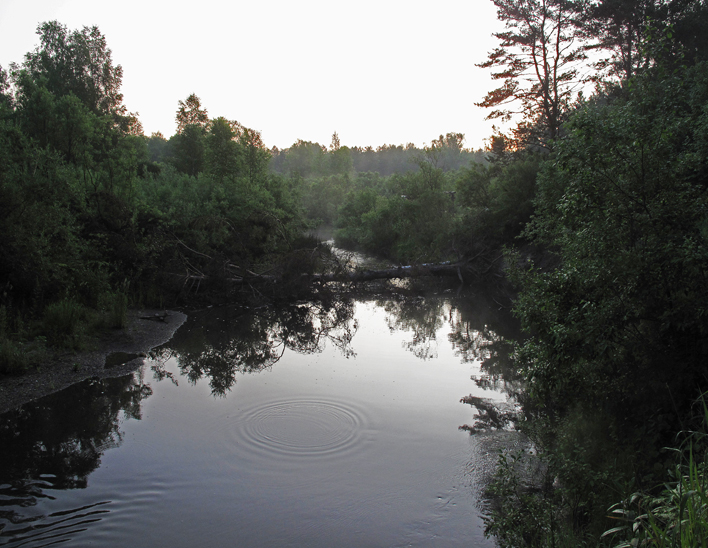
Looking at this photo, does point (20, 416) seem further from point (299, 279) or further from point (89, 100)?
point (89, 100)

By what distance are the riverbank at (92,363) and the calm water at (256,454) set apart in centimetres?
36

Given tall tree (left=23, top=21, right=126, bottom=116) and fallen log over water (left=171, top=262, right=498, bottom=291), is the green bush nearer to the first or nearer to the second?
fallen log over water (left=171, top=262, right=498, bottom=291)

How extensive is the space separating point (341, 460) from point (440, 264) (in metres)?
18.5

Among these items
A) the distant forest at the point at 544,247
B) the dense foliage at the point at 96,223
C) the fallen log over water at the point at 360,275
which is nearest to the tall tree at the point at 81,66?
the distant forest at the point at 544,247

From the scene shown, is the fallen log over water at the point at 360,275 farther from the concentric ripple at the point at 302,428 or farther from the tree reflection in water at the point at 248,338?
the concentric ripple at the point at 302,428

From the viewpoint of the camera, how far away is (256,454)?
6945 millimetres

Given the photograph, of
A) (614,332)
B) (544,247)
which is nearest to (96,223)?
(614,332)

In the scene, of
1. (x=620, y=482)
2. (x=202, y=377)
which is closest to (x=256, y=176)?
(x=202, y=377)

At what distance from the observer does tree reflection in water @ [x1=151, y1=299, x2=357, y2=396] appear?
1116cm

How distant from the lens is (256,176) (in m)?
29.4

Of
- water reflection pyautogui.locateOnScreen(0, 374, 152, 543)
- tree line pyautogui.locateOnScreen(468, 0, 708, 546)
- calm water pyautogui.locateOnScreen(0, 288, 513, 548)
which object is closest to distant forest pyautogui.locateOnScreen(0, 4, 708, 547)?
tree line pyautogui.locateOnScreen(468, 0, 708, 546)

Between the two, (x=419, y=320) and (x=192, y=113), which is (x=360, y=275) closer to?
A: (x=419, y=320)

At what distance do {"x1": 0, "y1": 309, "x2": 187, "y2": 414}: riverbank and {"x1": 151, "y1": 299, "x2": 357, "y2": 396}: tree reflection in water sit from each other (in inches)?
19.7

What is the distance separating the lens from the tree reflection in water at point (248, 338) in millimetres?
11156
